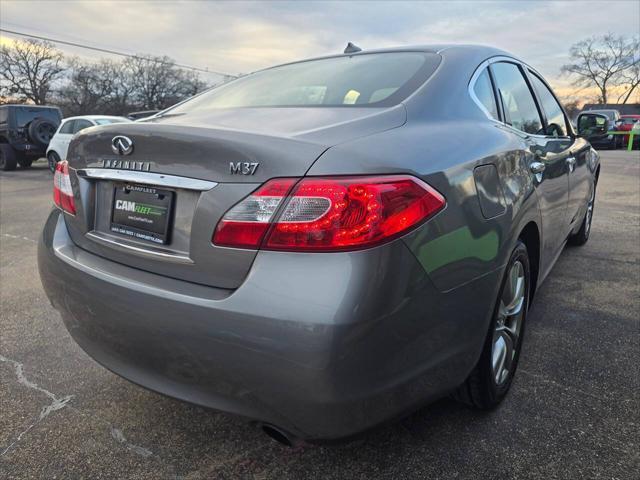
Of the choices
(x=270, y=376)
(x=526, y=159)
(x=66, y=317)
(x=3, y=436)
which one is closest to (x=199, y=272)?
(x=270, y=376)

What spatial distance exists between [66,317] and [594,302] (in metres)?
3.21

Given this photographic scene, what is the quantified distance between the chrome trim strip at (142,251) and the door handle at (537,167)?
1.62 meters

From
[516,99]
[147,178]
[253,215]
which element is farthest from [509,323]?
[147,178]

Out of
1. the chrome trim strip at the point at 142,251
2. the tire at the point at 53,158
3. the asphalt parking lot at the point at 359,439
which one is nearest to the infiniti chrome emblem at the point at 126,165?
the chrome trim strip at the point at 142,251

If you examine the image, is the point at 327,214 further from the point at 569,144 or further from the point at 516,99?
the point at 569,144

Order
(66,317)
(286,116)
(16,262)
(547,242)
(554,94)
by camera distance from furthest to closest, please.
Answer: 1. (16,262)
2. (554,94)
3. (547,242)
4. (66,317)
5. (286,116)

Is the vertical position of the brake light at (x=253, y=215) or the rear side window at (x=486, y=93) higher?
the rear side window at (x=486, y=93)

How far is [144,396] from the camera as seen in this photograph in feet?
7.63

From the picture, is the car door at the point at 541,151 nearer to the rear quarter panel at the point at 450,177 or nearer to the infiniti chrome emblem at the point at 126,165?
the rear quarter panel at the point at 450,177

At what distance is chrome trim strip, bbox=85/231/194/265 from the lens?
1.56 m

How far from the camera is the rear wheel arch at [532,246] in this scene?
7.57 feet

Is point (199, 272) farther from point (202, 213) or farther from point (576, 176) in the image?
point (576, 176)

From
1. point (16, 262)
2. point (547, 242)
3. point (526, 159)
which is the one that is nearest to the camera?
point (526, 159)

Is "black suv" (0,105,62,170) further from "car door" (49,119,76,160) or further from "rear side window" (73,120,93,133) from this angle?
"rear side window" (73,120,93,133)
